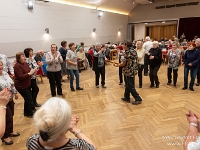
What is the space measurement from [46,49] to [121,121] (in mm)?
6245

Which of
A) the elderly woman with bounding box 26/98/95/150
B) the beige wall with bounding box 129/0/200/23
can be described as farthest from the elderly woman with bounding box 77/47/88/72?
the beige wall with bounding box 129/0/200/23

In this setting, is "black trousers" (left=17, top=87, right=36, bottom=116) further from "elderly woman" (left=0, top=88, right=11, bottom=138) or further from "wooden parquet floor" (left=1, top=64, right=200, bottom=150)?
"elderly woman" (left=0, top=88, right=11, bottom=138)

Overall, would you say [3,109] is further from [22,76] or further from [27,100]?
[27,100]

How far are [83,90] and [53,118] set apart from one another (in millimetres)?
3996

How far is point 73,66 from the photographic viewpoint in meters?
4.63

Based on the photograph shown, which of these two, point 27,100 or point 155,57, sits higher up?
point 155,57

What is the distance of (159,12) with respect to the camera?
13141 millimetres

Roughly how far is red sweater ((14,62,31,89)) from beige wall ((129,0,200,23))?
1288 cm

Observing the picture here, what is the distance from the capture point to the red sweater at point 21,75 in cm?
289

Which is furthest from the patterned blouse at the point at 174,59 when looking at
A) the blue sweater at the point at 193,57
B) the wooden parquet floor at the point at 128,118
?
the wooden parquet floor at the point at 128,118

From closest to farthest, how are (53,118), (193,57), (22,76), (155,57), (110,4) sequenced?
(53,118) < (22,76) < (193,57) < (155,57) < (110,4)

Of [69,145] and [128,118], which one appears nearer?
[69,145]

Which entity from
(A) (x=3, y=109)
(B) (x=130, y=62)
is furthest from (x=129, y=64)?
(A) (x=3, y=109)

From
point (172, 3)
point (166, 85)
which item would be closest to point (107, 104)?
point (166, 85)
